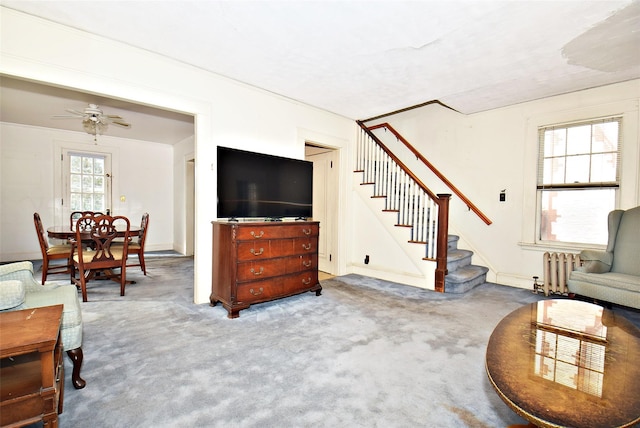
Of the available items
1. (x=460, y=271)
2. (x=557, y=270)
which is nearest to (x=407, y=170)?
(x=460, y=271)

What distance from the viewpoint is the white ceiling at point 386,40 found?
2.19 m

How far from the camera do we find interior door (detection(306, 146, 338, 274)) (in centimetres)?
488

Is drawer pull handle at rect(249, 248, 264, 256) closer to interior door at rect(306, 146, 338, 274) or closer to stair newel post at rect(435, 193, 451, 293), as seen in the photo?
interior door at rect(306, 146, 338, 274)

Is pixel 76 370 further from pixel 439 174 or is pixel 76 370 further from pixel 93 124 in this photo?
pixel 439 174

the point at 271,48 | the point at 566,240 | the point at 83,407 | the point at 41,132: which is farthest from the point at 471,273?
the point at 41,132

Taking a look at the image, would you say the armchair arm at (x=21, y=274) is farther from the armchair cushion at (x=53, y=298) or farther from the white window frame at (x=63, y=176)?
the white window frame at (x=63, y=176)

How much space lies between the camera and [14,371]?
1326mm

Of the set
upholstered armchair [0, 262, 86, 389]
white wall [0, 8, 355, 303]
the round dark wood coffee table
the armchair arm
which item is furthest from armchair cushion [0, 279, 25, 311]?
the round dark wood coffee table

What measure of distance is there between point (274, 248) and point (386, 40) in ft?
7.57

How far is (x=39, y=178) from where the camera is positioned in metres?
5.75

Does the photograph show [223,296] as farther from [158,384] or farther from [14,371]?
[14,371]

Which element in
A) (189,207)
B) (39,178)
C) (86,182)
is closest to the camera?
(39,178)

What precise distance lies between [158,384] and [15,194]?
632 centimetres

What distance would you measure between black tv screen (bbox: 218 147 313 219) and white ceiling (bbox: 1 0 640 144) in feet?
3.12
